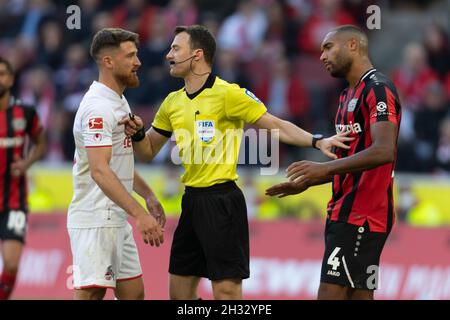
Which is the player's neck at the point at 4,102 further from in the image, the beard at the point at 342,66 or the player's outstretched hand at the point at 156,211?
the beard at the point at 342,66

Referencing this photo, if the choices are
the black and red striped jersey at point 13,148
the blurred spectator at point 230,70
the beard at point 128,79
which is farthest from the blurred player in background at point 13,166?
the blurred spectator at point 230,70

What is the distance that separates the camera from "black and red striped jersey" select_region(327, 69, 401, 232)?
24.1 feet

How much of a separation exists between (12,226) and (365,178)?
4.60 metres

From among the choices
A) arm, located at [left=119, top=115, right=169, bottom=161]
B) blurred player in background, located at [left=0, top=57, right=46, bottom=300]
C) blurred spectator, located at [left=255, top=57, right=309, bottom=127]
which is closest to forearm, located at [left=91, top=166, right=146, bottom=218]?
arm, located at [left=119, top=115, right=169, bottom=161]

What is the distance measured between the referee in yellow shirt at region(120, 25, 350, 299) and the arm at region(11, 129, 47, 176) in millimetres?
→ 3052

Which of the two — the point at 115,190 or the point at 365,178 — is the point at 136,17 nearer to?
the point at 115,190

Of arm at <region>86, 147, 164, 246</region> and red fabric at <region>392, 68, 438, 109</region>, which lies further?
red fabric at <region>392, 68, 438, 109</region>

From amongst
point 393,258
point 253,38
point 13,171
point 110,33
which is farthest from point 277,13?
point 110,33

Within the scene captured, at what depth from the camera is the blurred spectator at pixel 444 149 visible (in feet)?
45.9

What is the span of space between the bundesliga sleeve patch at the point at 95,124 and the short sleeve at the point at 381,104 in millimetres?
1988

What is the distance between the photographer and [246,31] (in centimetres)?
1638

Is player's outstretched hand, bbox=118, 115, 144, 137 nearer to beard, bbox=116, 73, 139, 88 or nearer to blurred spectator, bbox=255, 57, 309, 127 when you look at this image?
beard, bbox=116, 73, 139, 88

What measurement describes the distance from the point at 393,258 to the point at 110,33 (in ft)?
19.6

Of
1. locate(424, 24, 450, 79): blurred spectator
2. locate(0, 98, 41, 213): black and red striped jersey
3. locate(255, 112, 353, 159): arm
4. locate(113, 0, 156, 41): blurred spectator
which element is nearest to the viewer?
locate(255, 112, 353, 159): arm
